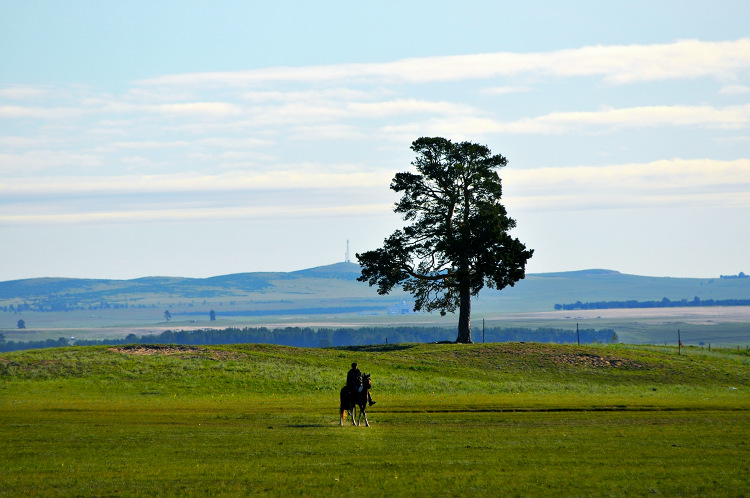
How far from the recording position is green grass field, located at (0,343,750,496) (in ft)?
68.1

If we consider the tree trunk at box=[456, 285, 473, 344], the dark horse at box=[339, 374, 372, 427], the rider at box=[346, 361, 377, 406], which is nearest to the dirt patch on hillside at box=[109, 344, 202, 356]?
the tree trunk at box=[456, 285, 473, 344]

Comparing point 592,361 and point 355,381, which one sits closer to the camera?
point 355,381

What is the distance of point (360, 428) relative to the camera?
30.7 meters

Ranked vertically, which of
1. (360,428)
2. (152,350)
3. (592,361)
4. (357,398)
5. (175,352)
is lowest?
(360,428)

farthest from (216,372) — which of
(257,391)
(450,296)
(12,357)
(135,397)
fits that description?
(450,296)

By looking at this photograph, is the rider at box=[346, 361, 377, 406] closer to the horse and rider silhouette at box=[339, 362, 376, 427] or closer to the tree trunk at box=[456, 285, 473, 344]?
the horse and rider silhouette at box=[339, 362, 376, 427]

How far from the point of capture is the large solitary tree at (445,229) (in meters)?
75.5

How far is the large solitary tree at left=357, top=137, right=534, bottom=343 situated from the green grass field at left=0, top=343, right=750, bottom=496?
13.2 metres

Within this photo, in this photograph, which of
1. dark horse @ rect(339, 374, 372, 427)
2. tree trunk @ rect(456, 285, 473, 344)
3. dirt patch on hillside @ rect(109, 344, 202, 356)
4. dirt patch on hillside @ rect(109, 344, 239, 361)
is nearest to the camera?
dark horse @ rect(339, 374, 372, 427)

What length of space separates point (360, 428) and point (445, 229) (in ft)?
155

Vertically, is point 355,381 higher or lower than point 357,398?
higher

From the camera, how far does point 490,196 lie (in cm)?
7831

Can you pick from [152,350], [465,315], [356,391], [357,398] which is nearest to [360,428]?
[357,398]

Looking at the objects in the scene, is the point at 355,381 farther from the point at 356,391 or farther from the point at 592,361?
the point at 592,361
